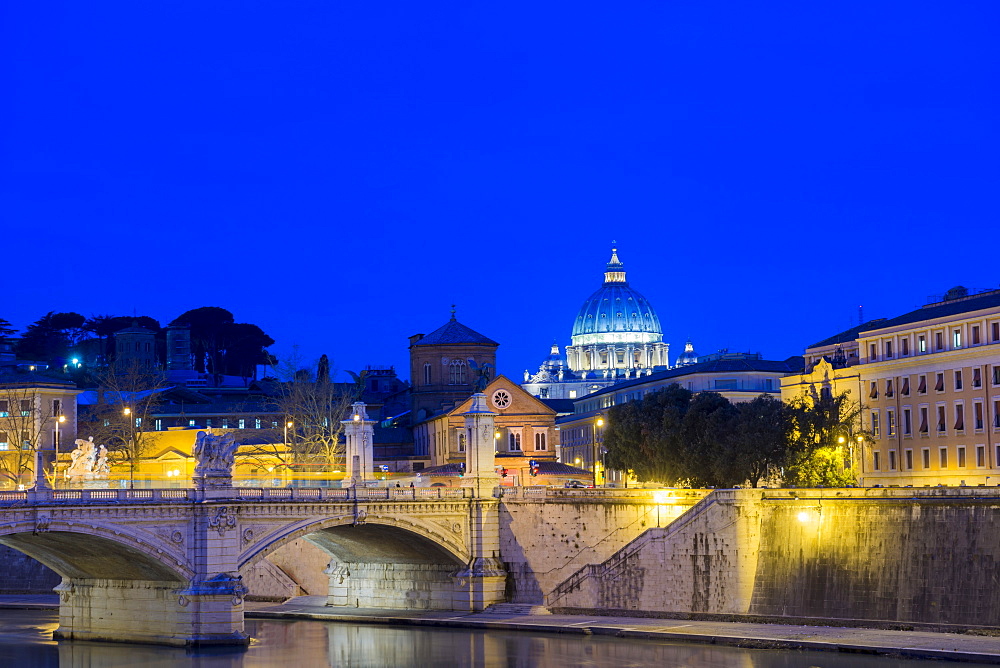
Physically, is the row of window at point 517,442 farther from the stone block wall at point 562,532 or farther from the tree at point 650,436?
the stone block wall at point 562,532

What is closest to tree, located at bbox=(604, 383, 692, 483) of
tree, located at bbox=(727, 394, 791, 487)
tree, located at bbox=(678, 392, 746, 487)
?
tree, located at bbox=(678, 392, 746, 487)

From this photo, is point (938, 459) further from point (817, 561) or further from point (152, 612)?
point (152, 612)

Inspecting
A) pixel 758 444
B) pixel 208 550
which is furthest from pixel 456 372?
pixel 208 550

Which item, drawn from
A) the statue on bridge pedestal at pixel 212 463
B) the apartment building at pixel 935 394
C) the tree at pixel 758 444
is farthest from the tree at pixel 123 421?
the apartment building at pixel 935 394

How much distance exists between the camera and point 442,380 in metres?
136

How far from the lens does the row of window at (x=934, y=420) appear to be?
90438mm

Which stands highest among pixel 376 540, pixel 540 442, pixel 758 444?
pixel 540 442

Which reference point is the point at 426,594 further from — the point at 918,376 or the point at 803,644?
the point at 918,376

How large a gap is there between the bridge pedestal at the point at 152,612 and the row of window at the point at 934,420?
45.0 meters

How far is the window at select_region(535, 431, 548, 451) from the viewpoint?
120 metres

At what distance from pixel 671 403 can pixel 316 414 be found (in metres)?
30.9

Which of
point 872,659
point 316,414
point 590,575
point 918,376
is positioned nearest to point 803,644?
point 872,659

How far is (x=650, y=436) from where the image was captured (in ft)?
301

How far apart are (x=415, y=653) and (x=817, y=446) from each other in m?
29.1
